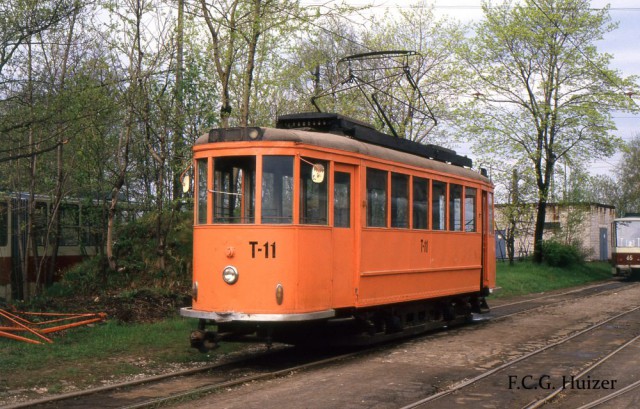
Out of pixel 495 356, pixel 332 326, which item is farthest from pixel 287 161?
pixel 495 356

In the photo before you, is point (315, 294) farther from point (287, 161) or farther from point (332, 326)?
point (287, 161)

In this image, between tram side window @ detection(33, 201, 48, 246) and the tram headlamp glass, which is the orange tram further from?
tram side window @ detection(33, 201, 48, 246)

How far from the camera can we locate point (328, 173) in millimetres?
10242

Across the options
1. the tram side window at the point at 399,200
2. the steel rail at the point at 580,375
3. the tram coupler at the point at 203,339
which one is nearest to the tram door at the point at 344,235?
the tram side window at the point at 399,200

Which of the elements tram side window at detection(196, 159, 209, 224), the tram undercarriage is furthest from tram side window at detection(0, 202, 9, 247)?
tram side window at detection(196, 159, 209, 224)

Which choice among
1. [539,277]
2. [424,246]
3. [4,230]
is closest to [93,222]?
[4,230]

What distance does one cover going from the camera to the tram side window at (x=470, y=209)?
14.6m

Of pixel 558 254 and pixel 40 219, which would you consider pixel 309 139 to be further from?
pixel 558 254

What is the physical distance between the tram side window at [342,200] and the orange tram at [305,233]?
1 centimetres

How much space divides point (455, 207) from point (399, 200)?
2.52m

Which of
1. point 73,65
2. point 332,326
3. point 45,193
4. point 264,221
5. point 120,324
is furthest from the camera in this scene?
point 45,193

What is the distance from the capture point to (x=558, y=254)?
33.4 metres

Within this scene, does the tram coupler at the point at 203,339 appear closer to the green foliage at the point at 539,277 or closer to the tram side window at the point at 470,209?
the tram side window at the point at 470,209

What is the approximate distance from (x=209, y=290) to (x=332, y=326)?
1.78m
